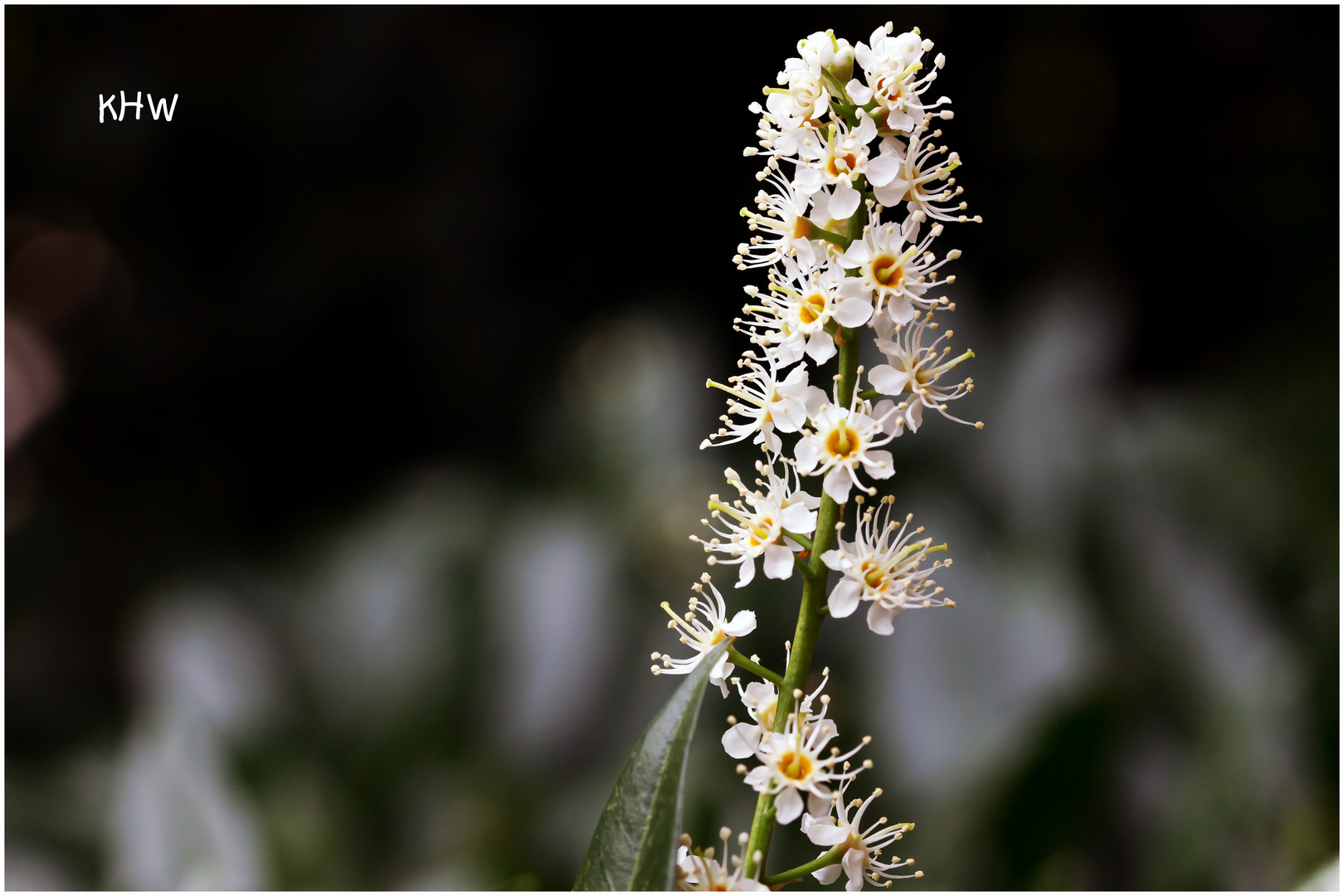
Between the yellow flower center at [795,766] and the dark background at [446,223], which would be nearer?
the yellow flower center at [795,766]

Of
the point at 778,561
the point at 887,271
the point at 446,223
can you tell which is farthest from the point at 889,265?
the point at 446,223

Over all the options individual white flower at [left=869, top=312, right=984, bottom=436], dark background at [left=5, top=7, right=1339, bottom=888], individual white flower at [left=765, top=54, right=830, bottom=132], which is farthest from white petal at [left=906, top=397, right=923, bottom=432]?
dark background at [left=5, top=7, right=1339, bottom=888]

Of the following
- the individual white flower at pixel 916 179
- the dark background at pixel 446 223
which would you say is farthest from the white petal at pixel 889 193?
the dark background at pixel 446 223

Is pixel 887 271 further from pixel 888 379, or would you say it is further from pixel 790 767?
pixel 790 767

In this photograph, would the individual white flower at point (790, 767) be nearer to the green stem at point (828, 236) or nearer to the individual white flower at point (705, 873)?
the individual white flower at point (705, 873)

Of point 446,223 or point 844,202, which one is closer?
point 844,202
